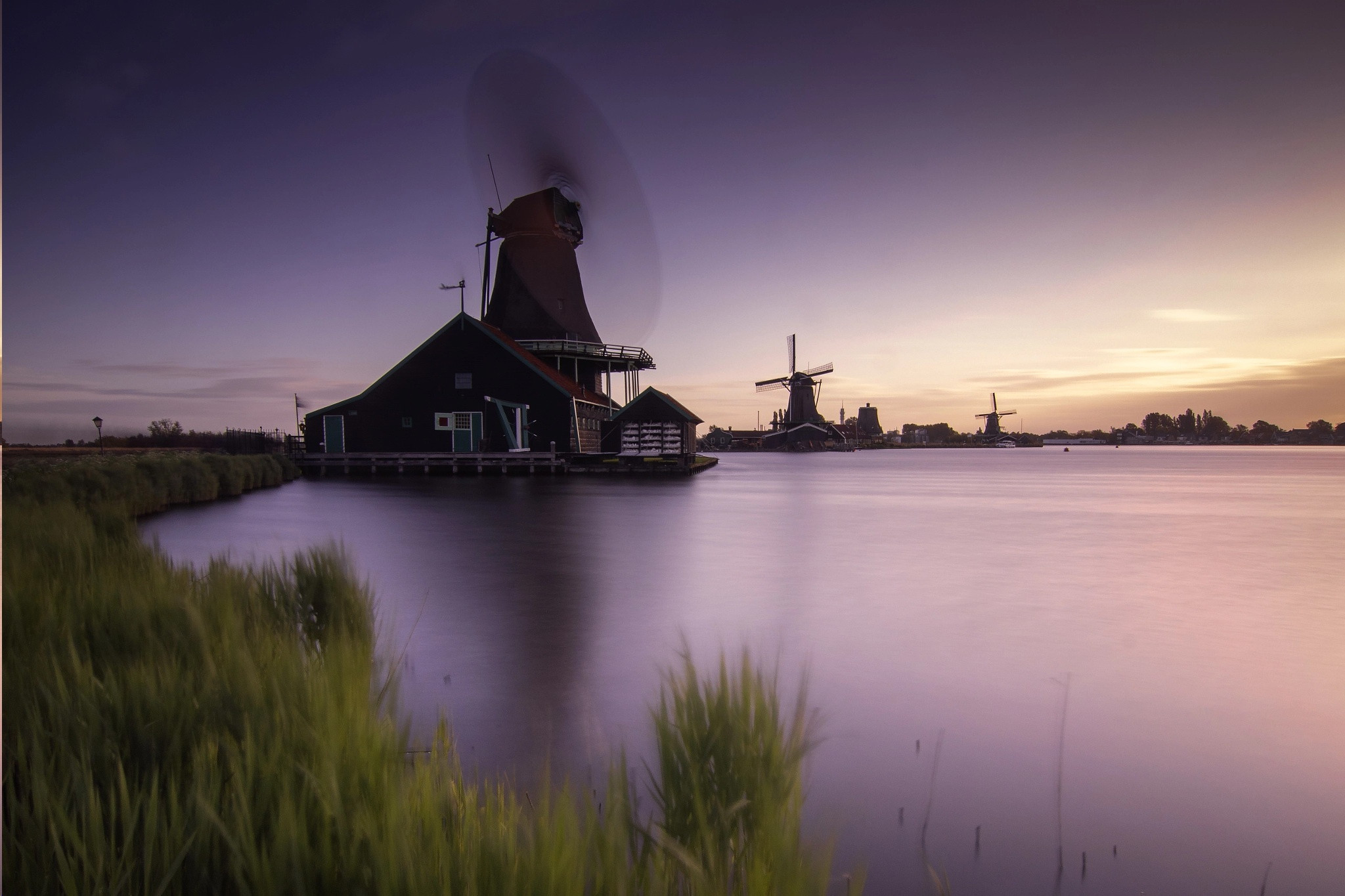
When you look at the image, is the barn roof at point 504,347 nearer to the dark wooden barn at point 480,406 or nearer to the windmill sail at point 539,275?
the dark wooden barn at point 480,406

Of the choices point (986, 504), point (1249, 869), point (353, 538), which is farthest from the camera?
point (986, 504)

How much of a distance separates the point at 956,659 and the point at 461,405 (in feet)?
87.2

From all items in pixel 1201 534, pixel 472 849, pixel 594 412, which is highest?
pixel 594 412

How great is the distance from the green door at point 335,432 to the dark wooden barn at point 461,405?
3 centimetres

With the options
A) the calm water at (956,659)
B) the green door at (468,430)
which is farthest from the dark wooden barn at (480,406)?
the calm water at (956,659)

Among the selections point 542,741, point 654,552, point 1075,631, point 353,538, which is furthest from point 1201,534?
point 353,538

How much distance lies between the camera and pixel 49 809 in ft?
5.55

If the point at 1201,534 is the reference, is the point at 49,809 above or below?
above

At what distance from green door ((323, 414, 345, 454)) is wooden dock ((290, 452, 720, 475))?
2.10ft

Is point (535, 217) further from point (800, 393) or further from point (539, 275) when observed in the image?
point (800, 393)

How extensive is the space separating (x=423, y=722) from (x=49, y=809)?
2.56 metres

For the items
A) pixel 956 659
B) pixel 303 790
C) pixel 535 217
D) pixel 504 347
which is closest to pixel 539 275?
pixel 535 217

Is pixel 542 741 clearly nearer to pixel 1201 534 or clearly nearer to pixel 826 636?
pixel 826 636

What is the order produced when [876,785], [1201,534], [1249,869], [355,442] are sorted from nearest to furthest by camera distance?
[1249,869] → [876,785] → [1201,534] → [355,442]
